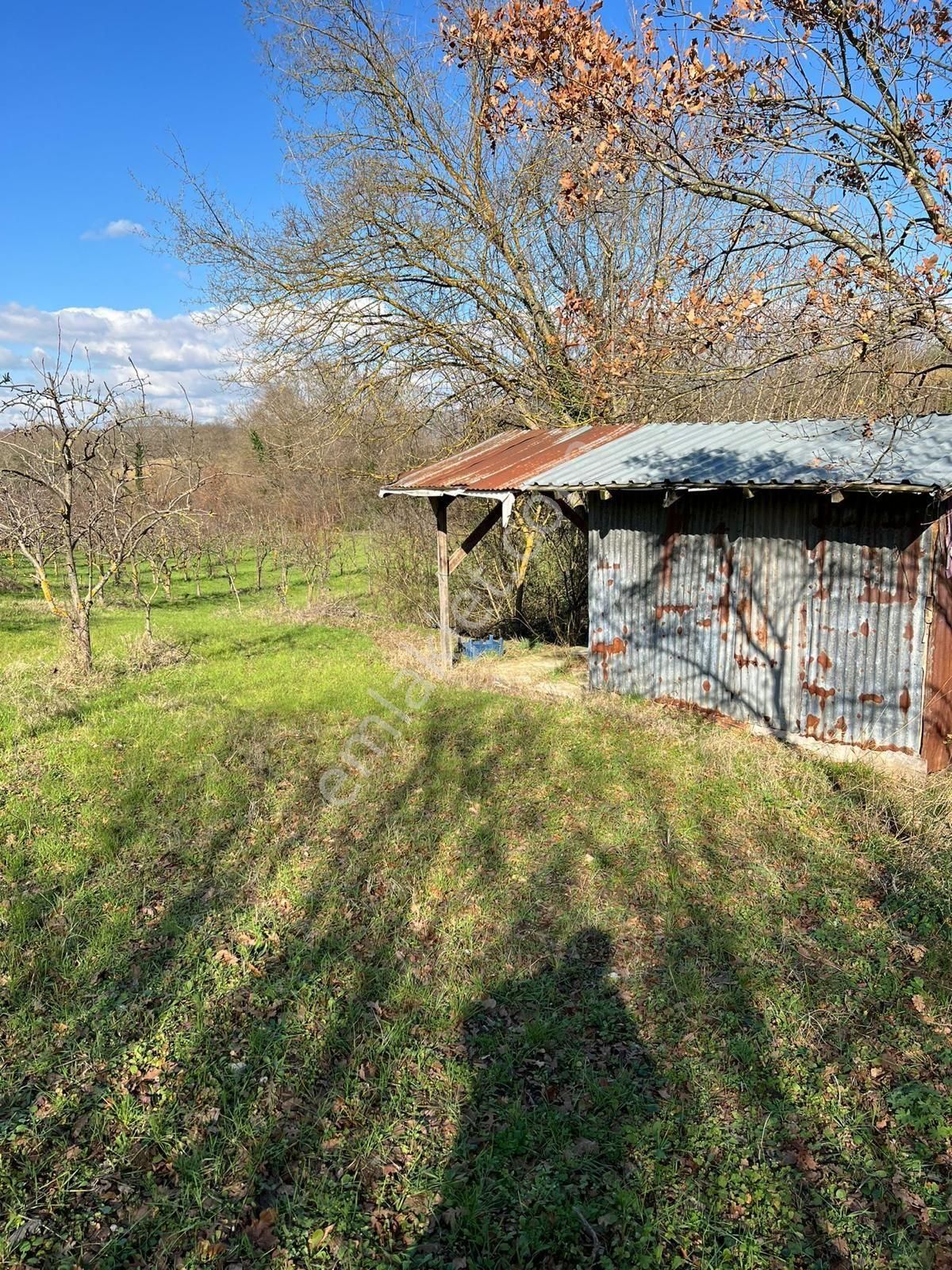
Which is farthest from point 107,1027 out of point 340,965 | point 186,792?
point 186,792

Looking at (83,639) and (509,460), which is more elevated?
(509,460)

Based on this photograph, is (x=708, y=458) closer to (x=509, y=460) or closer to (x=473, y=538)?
(x=509, y=460)

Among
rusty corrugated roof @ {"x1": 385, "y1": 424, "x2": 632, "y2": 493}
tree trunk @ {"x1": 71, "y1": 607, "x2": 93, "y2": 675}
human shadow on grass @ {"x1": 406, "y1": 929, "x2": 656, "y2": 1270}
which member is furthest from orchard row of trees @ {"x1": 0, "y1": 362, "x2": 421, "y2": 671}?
human shadow on grass @ {"x1": 406, "y1": 929, "x2": 656, "y2": 1270}

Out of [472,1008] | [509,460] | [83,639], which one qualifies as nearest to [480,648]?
[509,460]

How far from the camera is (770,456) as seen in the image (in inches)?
303

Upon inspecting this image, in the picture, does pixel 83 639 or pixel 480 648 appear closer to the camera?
pixel 83 639

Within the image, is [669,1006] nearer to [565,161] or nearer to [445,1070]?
[445,1070]

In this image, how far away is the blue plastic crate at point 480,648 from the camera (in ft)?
38.1

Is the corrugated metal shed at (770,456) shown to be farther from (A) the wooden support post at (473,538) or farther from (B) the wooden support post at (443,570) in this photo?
(B) the wooden support post at (443,570)

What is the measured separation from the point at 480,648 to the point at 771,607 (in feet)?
16.3

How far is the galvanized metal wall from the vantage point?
689cm

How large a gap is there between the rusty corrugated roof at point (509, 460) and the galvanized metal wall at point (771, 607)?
0.99 m

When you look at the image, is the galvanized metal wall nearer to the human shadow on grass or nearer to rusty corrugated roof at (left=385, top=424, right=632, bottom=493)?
rusty corrugated roof at (left=385, top=424, right=632, bottom=493)

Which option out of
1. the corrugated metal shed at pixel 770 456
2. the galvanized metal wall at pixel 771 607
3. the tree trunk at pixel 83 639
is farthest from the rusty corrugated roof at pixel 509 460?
the tree trunk at pixel 83 639
